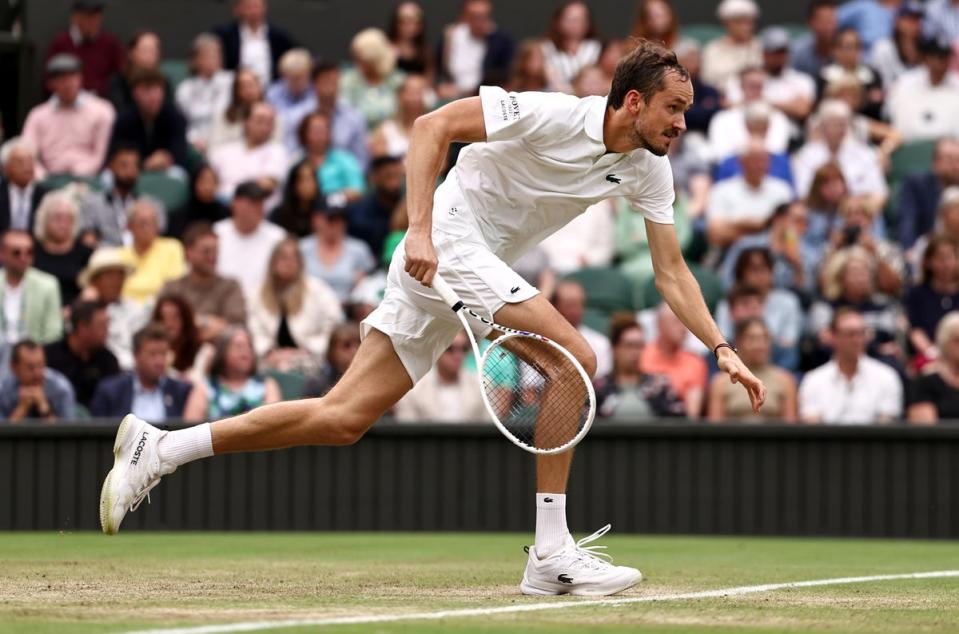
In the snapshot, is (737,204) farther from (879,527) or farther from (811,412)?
(879,527)

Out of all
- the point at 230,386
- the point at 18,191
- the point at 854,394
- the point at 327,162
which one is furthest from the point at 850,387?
the point at 18,191

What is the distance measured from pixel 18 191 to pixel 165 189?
44.7 inches

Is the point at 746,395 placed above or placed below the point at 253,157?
below

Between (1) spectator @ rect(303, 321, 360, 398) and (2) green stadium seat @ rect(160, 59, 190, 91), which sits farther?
(2) green stadium seat @ rect(160, 59, 190, 91)

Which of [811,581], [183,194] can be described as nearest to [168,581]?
[811,581]

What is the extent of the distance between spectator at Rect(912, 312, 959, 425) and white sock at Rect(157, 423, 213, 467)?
5.79m

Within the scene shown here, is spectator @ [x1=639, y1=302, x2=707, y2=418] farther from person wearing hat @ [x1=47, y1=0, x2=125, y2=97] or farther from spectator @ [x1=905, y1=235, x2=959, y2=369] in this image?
person wearing hat @ [x1=47, y1=0, x2=125, y2=97]

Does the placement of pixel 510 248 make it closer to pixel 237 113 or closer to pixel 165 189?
pixel 165 189

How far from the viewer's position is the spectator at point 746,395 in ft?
36.1

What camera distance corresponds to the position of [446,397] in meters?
11.1

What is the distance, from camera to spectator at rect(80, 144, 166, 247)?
12.8 meters

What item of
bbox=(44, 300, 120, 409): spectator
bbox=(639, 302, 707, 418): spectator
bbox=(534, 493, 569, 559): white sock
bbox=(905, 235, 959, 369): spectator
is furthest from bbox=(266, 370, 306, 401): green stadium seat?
bbox=(534, 493, 569, 559): white sock

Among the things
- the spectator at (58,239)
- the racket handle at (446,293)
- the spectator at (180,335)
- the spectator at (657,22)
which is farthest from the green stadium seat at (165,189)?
the racket handle at (446,293)

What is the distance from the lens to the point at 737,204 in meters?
13.3
